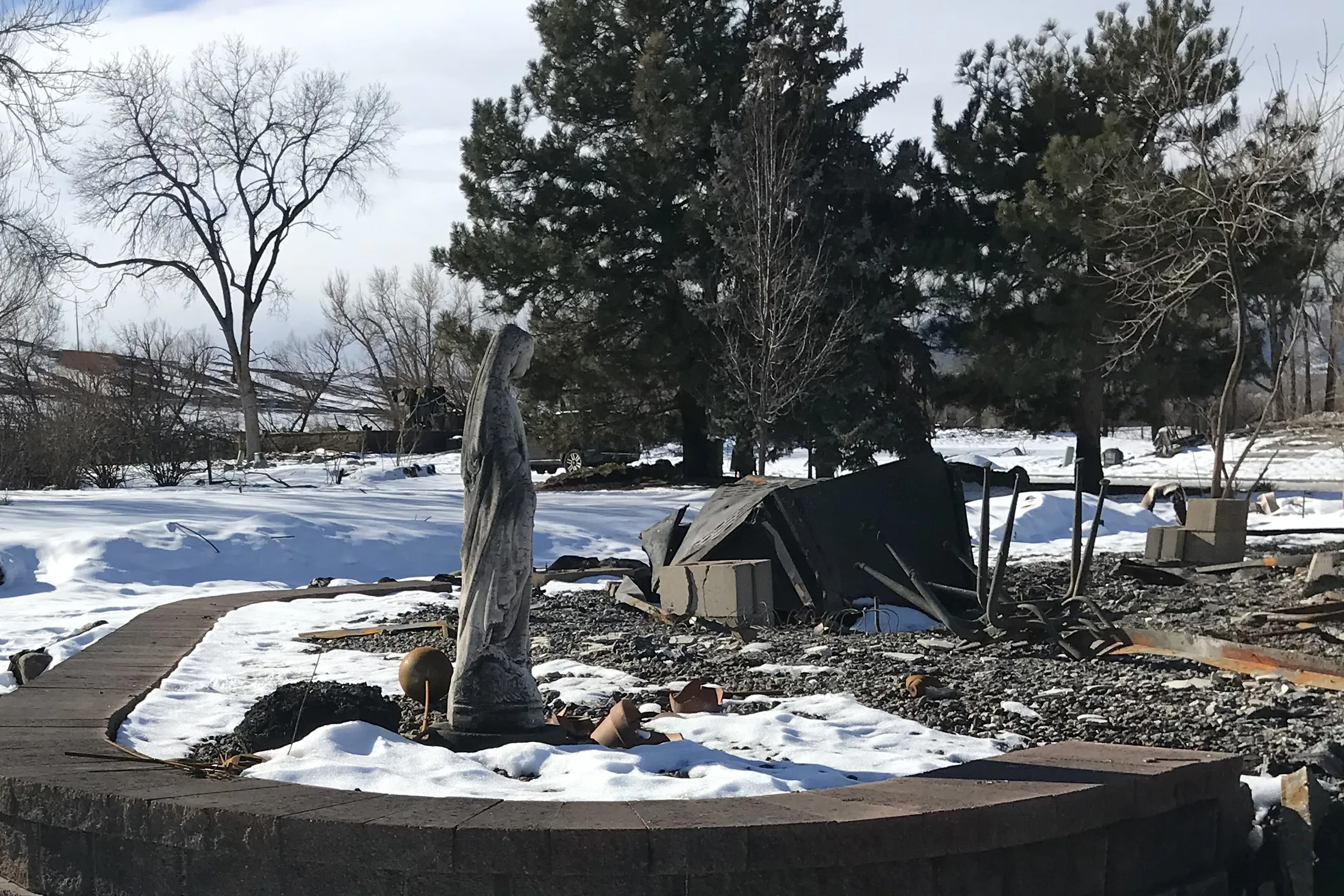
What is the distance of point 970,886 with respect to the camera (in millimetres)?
3490

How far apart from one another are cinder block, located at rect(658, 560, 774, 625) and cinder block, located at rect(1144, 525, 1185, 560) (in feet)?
17.5

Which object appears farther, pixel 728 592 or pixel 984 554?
pixel 728 592

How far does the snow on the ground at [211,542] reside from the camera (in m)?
9.95

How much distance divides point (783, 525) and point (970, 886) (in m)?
6.00

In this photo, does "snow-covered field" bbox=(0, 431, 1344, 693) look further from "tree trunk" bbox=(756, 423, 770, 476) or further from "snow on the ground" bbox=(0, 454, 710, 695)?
"tree trunk" bbox=(756, 423, 770, 476)

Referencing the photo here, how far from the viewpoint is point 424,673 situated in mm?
5496

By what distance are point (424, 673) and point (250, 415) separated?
27.8 meters

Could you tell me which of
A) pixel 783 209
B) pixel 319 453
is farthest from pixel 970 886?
pixel 319 453

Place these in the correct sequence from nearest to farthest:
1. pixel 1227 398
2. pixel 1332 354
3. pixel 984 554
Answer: pixel 984 554 → pixel 1227 398 → pixel 1332 354

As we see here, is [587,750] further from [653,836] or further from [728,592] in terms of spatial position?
[728,592]

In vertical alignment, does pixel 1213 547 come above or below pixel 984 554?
below

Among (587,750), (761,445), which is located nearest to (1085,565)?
(587,750)

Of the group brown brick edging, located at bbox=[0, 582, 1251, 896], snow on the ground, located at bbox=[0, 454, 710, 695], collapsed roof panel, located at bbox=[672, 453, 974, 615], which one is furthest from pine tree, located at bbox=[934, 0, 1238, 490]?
brown brick edging, located at bbox=[0, 582, 1251, 896]

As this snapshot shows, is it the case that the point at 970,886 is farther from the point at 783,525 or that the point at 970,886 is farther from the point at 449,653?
the point at 783,525
